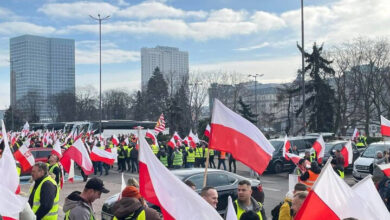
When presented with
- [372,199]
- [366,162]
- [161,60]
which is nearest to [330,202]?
[372,199]

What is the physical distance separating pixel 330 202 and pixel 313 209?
22 cm

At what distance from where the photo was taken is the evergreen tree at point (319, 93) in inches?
1639

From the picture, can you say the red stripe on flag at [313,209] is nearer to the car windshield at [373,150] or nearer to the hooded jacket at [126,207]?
the hooded jacket at [126,207]

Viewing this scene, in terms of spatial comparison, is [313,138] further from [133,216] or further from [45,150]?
[133,216]

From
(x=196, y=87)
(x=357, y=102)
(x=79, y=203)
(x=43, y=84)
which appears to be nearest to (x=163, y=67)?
(x=43, y=84)

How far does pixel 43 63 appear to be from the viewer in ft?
538

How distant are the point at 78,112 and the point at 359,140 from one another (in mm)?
69143

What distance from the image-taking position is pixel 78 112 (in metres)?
88.9

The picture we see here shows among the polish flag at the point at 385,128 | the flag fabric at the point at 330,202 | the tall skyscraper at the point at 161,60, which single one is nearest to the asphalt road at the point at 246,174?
the polish flag at the point at 385,128

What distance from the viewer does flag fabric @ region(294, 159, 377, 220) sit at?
3.65 metres

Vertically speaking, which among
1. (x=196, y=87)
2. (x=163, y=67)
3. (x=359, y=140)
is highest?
(x=163, y=67)

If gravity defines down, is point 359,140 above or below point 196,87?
below

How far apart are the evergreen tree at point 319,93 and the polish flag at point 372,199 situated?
37.3 metres

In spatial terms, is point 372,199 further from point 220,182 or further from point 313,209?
point 220,182
